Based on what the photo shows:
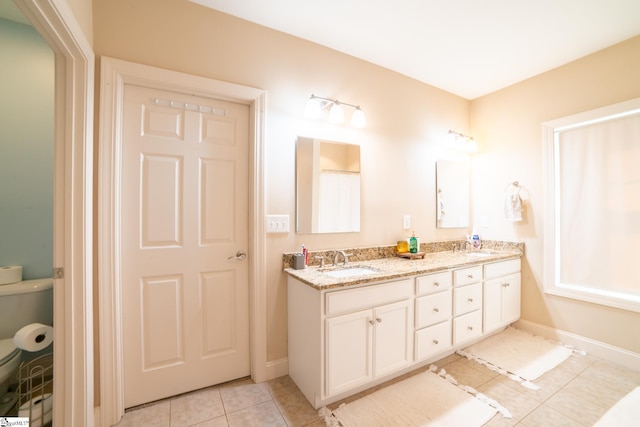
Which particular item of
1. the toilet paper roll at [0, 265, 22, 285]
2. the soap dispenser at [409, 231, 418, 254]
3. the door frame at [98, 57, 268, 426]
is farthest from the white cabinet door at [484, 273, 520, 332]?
the toilet paper roll at [0, 265, 22, 285]

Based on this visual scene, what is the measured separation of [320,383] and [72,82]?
2.10m

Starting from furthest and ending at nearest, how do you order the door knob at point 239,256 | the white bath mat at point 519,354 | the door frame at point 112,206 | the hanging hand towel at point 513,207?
the hanging hand towel at point 513,207 → the white bath mat at point 519,354 → the door knob at point 239,256 → the door frame at point 112,206

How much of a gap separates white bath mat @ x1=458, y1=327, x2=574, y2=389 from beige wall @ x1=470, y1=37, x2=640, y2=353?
261mm

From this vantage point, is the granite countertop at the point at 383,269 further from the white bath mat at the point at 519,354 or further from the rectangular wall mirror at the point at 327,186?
the white bath mat at the point at 519,354

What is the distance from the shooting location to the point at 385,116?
2.46 meters

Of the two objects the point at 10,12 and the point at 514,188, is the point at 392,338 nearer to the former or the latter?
the point at 514,188

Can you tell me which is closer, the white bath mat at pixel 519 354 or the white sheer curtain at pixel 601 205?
the white bath mat at pixel 519 354

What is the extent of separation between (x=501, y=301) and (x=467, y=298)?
0.61m

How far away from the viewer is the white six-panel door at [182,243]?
5.20 feet

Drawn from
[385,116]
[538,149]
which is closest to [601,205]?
[538,149]

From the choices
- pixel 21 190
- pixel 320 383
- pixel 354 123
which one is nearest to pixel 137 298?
pixel 21 190

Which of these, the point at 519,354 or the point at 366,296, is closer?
the point at 366,296

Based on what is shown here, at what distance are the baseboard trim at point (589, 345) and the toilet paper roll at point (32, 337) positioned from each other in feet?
12.9

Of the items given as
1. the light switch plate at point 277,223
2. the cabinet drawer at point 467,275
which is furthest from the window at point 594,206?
the light switch plate at point 277,223
